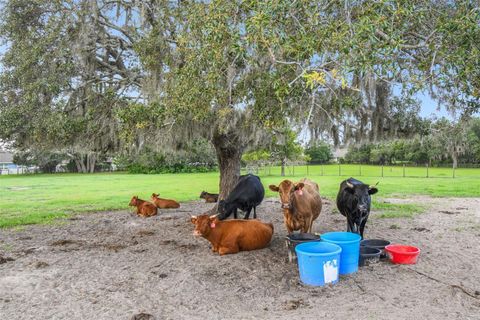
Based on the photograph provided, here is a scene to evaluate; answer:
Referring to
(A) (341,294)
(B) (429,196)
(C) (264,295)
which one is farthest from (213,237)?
(B) (429,196)

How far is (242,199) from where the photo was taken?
26.4ft

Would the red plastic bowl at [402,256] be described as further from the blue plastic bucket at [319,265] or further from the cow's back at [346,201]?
the blue plastic bucket at [319,265]

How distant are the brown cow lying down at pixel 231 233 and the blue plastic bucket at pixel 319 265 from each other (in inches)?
62.4

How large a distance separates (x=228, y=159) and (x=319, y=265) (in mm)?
5768

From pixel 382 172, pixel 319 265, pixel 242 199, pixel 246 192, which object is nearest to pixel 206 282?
pixel 319 265

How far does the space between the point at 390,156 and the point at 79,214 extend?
3827 cm

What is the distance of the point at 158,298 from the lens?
4430 mm

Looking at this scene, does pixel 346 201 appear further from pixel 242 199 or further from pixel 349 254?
pixel 242 199

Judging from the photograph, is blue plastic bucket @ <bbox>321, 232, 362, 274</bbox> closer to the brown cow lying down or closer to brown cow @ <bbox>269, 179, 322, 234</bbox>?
brown cow @ <bbox>269, 179, 322, 234</bbox>

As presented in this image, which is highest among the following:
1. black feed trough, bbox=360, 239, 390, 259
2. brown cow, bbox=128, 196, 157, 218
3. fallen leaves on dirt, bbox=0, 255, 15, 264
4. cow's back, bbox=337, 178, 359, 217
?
cow's back, bbox=337, 178, 359, 217

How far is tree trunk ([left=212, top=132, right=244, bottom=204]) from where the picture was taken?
9.51m

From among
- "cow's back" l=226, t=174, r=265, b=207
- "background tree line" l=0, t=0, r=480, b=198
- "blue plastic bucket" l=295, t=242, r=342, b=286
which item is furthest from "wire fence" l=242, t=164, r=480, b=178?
"blue plastic bucket" l=295, t=242, r=342, b=286

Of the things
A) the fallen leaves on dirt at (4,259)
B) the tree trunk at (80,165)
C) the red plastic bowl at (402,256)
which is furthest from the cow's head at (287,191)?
the tree trunk at (80,165)

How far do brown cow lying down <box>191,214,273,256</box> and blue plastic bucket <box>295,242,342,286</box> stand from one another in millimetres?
1585
